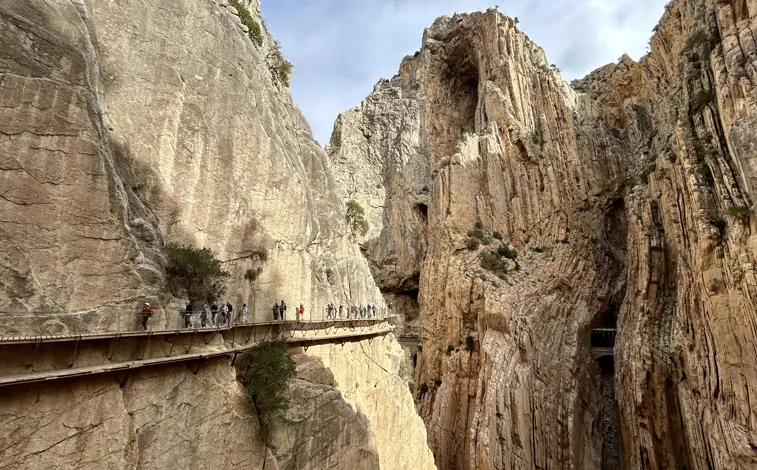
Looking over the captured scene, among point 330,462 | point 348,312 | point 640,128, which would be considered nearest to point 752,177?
point 348,312

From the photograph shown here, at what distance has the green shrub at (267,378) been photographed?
12.3 m

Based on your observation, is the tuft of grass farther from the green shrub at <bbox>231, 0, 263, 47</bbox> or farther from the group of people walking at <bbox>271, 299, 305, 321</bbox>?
the green shrub at <bbox>231, 0, 263, 47</bbox>

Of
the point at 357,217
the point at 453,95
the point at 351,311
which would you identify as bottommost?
the point at 351,311

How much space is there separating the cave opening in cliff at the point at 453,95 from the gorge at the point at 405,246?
2.96 metres

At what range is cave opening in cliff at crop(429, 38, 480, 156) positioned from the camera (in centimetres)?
5100

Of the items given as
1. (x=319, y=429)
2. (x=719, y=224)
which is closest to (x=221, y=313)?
(x=319, y=429)

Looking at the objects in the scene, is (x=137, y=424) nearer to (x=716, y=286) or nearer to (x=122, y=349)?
(x=122, y=349)

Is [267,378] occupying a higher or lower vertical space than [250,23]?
lower

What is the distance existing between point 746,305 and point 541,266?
672 inches

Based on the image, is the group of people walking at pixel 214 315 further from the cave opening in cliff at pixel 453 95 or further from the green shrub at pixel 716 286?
the cave opening in cliff at pixel 453 95

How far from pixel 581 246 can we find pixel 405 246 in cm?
1794

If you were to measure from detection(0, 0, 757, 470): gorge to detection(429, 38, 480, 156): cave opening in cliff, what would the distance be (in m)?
2.96

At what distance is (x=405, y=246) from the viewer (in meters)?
47.8

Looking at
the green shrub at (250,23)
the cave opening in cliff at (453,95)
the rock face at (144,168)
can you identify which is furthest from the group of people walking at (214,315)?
the cave opening in cliff at (453,95)
